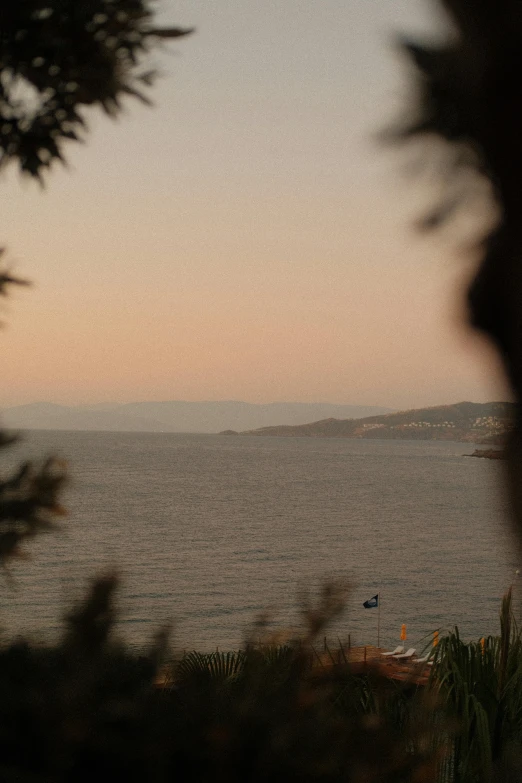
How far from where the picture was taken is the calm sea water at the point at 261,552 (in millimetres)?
42062

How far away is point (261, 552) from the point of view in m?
65.4

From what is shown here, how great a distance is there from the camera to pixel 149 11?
428cm

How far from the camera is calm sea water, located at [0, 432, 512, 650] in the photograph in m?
42.1

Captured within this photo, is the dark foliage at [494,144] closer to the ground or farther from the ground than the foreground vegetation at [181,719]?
farther from the ground

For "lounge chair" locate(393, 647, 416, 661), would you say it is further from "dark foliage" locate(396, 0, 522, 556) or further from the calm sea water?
"dark foliage" locate(396, 0, 522, 556)

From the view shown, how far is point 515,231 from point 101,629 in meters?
1.94

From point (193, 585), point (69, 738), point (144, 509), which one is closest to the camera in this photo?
point (69, 738)

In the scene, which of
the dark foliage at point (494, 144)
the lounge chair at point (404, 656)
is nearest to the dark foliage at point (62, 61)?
the dark foliage at point (494, 144)

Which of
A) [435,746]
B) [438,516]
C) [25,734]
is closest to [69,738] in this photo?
[25,734]

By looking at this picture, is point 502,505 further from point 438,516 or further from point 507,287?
point 438,516

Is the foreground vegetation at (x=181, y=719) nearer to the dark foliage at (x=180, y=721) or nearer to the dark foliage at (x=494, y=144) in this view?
the dark foliage at (x=180, y=721)

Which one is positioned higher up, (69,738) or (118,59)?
(118,59)

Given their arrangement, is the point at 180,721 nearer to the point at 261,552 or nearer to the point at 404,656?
the point at 404,656

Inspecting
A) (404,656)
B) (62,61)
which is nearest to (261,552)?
(404,656)
